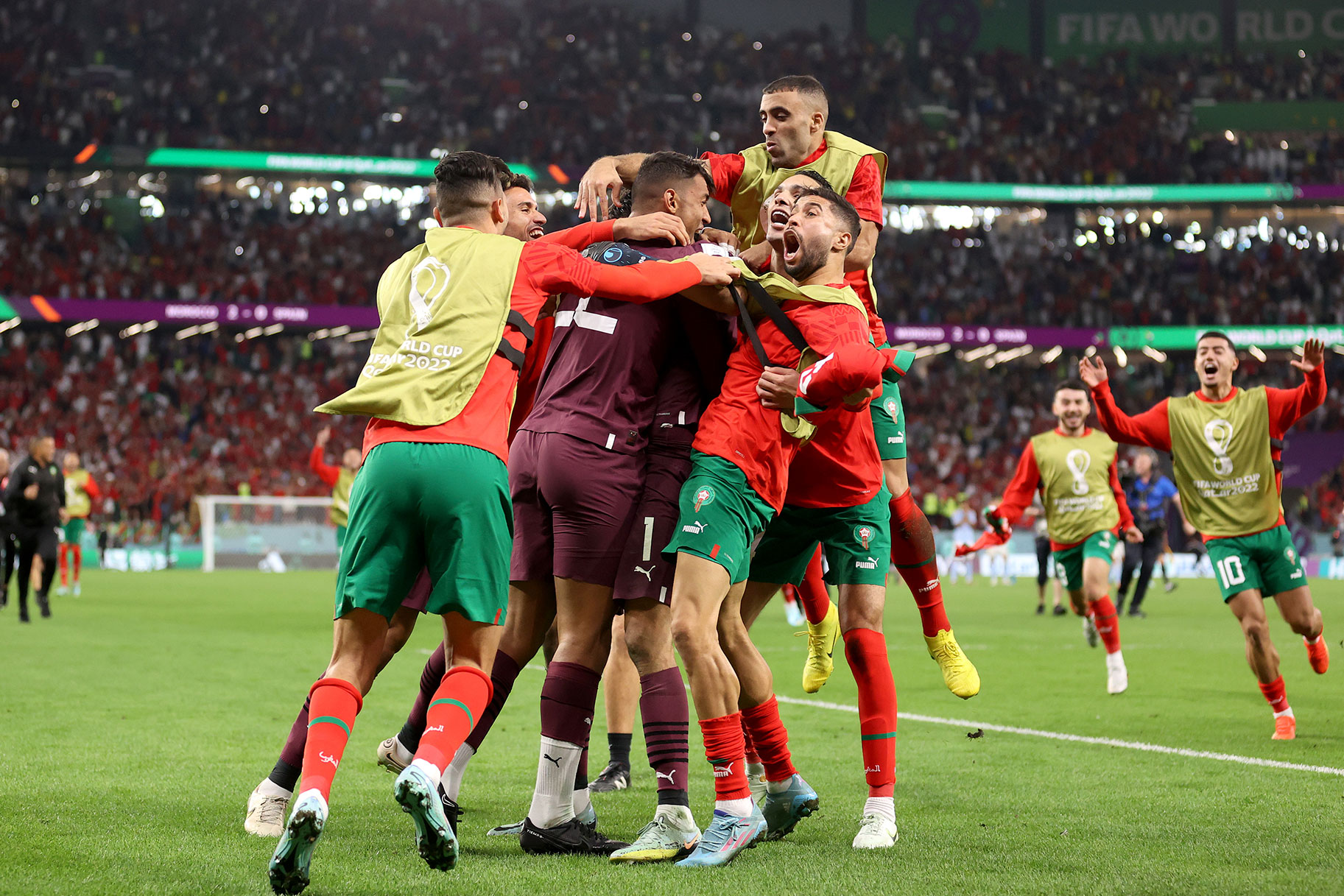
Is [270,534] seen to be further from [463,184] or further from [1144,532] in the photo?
[463,184]

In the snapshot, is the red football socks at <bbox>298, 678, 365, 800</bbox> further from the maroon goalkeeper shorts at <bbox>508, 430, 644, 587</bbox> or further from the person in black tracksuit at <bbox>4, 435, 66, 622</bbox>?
the person in black tracksuit at <bbox>4, 435, 66, 622</bbox>

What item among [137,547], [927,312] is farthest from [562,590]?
[927,312]

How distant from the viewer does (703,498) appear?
4531mm

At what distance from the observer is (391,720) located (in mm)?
8078

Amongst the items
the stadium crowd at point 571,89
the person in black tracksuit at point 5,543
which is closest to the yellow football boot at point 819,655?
the person in black tracksuit at point 5,543

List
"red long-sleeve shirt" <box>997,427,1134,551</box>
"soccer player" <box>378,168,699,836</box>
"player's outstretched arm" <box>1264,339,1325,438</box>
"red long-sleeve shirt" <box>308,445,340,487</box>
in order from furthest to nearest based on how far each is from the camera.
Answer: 1. "red long-sleeve shirt" <box>308,445,340,487</box>
2. "red long-sleeve shirt" <box>997,427,1134,551</box>
3. "player's outstretched arm" <box>1264,339,1325,438</box>
4. "soccer player" <box>378,168,699,836</box>

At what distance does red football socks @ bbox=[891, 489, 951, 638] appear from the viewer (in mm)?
6594

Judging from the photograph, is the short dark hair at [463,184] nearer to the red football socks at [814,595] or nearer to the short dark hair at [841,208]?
the short dark hair at [841,208]

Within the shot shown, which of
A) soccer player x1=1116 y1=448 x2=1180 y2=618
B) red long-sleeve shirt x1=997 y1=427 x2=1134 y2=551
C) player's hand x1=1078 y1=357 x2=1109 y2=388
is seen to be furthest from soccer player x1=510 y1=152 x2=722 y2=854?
soccer player x1=1116 y1=448 x2=1180 y2=618

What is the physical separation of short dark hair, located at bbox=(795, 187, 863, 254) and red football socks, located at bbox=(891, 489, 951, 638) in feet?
6.29

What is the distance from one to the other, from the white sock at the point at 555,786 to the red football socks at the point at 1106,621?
6.78m

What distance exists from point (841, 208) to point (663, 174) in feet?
2.34

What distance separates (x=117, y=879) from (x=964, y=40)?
4867cm

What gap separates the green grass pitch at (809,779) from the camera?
4137mm
